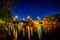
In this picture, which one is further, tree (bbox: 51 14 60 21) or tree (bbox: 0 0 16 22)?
tree (bbox: 0 0 16 22)

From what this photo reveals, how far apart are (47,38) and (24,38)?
552 millimetres

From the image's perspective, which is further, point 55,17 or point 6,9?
point 6,9

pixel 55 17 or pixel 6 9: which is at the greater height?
pixel 6 9

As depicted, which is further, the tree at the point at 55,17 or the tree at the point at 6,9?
the tree at the point at 6,9

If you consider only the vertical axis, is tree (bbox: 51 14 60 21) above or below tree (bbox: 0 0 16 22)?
below

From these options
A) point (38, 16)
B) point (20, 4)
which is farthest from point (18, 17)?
point (38, 16)

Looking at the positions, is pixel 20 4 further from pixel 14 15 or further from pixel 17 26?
pixel 17 26

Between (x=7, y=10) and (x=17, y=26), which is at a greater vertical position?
(x=7, y=10)

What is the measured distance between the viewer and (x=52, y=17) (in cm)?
263

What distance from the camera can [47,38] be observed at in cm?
267

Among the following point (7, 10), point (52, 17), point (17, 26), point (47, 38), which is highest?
point (7, 10)

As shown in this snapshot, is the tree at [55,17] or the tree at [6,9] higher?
the tree at [6,9]

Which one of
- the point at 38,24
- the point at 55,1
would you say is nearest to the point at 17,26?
the point at 38,24

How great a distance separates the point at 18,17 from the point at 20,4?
1.02 ft
